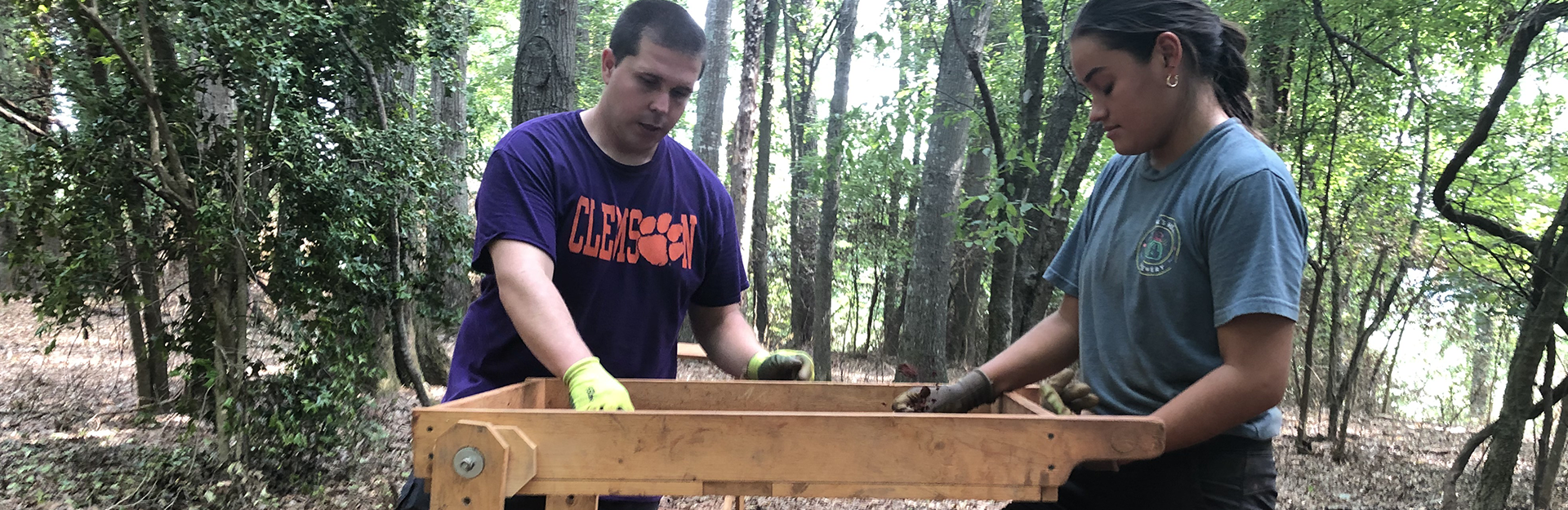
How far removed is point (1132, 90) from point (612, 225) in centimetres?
113

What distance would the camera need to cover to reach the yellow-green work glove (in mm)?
1601

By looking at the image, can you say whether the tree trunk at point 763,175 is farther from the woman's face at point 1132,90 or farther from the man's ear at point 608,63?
the woman's face at point 1132,90

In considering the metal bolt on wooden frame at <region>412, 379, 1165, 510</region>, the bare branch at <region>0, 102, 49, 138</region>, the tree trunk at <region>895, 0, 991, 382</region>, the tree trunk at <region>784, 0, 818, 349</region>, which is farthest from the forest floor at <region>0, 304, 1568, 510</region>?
the tree trunk at <region>784, 0, 818, 349</region>

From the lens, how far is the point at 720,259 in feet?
7.73

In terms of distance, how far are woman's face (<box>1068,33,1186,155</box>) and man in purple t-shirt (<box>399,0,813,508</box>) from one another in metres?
0.91

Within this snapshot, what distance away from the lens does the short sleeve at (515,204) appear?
1.86 m

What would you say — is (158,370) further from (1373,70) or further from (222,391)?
(1373,70)

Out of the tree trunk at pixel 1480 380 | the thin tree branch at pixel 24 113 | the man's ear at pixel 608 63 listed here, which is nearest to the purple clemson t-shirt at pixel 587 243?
the man's ear at pixel 608 63

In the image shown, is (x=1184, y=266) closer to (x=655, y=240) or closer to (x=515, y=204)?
(x=655, y=240)

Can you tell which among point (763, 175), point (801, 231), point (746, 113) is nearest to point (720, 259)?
point (746, 113)

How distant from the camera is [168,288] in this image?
4.48 m

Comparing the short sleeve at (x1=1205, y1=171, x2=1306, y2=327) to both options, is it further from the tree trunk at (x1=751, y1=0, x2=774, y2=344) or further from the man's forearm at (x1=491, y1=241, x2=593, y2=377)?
the tree trunk at (x1=751, y1=0, x2=774, y2=344)

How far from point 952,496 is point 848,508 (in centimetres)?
355

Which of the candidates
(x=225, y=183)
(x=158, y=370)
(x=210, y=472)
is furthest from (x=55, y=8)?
(x=210, y=472)
